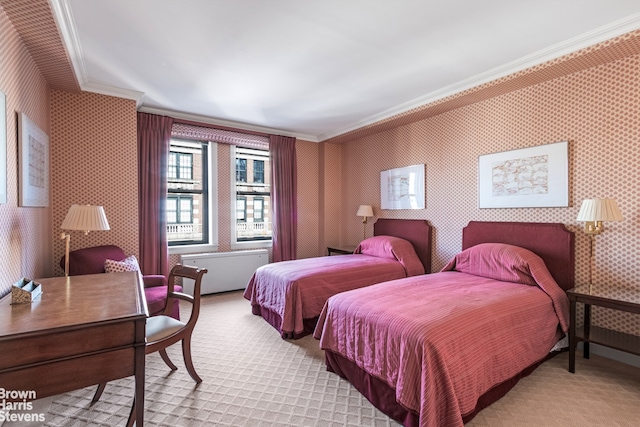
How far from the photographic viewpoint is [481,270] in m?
3.16

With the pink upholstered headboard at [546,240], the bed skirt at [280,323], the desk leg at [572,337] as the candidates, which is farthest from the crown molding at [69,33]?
the desk leg at [572,337]

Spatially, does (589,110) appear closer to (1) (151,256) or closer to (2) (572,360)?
(2) (572,360)

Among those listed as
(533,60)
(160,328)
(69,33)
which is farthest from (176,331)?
(533,60)

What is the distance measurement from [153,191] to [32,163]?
1.59 metres

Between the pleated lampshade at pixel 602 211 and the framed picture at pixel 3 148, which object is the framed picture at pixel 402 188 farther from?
the framed picture at pixel 3 148

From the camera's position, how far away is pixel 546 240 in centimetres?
307

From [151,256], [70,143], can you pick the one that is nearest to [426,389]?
[151,256]

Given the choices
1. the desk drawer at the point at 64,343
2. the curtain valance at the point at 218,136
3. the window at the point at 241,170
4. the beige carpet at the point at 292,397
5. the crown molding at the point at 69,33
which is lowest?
the beige carpet at the point at 292,397

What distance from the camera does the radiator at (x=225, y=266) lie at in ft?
15.1

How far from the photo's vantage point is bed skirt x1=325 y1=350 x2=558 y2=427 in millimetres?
1890

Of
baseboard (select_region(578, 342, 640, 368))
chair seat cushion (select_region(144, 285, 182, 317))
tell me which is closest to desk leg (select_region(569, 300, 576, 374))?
baseboard (select_region(578, 342, 640, 368))

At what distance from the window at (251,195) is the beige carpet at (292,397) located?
2690 millimetres

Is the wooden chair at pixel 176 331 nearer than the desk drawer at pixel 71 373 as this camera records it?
No

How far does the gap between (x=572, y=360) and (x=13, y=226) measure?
14.5ft
